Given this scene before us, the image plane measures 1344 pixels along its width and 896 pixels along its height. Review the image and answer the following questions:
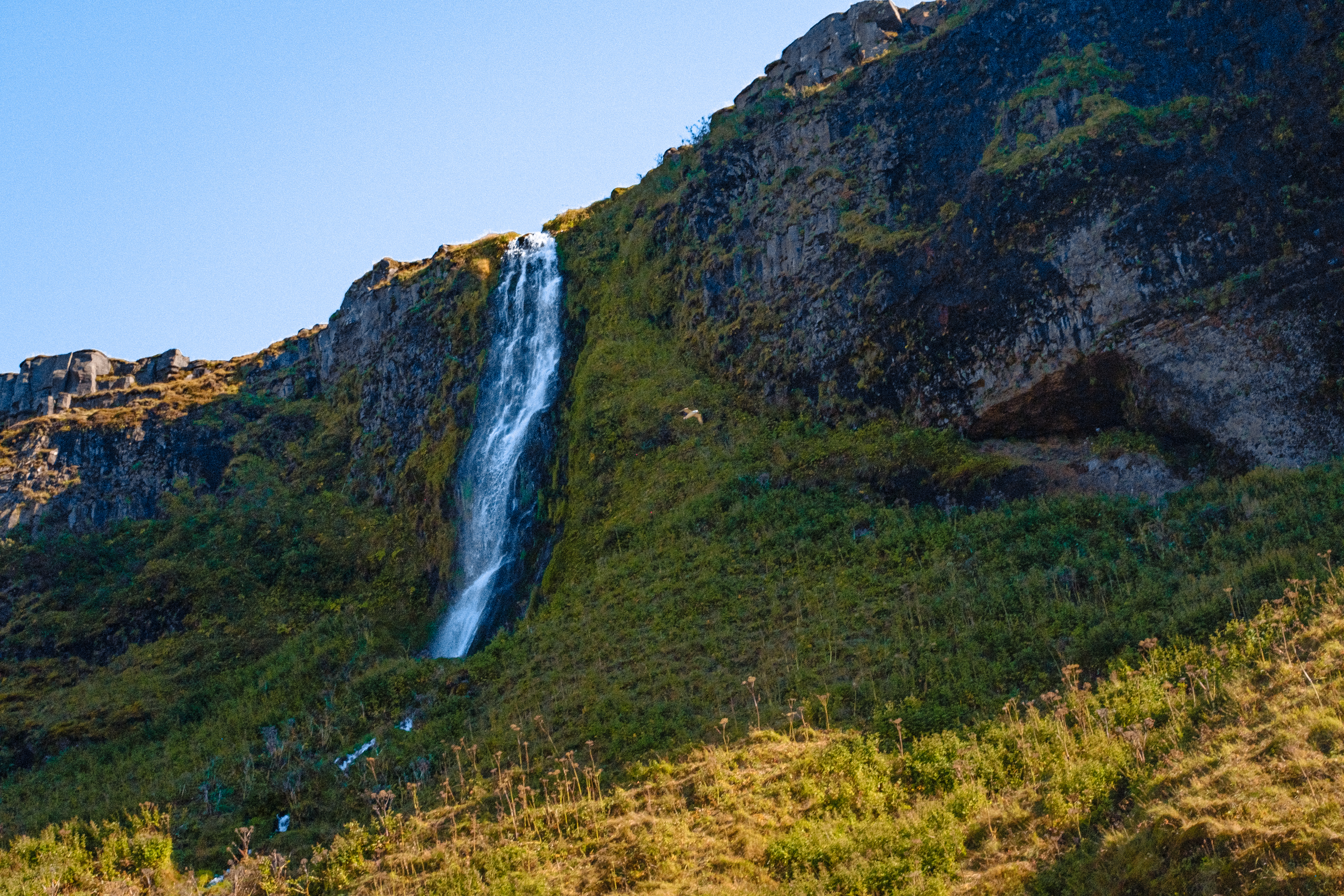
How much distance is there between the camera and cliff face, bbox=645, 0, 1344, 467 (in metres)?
16.9

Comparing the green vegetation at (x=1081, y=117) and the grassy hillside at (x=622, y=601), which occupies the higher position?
the green vegetation at (x=1081, y=117)

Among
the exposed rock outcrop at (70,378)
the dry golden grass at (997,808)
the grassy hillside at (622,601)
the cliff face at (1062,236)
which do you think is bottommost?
the dry golden grass at (997,808)

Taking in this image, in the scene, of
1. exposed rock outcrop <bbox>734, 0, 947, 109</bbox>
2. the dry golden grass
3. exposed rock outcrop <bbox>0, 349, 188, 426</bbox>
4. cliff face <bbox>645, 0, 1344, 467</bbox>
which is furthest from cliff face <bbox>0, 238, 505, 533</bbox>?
the dry golden grass

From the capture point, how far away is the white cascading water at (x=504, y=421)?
83.2ft

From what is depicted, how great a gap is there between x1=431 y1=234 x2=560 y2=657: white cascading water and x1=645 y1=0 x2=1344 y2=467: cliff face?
634 centimetres

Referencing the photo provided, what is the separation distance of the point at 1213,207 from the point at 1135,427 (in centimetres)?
483

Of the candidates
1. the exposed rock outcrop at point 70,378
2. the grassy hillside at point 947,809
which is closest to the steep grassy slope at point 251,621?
the grassy hillside at point 947,809

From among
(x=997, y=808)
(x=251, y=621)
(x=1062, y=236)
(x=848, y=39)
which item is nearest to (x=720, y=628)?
(x=997, y=808)

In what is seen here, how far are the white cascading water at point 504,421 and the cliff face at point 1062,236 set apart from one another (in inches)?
250

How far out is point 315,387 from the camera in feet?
139

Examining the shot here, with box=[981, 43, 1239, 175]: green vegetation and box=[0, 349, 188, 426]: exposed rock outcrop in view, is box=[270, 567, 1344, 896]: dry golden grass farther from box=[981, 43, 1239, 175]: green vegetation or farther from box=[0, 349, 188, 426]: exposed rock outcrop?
box=[0, 349, 188, 426]: exposed rock outcrop

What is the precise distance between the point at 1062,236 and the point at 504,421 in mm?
17755

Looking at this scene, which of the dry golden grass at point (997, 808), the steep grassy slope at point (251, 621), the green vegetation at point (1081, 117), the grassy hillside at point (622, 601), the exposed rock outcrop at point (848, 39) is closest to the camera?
the dry golden grass at point (997, 808)

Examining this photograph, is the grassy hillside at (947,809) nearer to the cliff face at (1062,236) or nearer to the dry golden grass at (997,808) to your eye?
the dry golden grass at (997,808)
